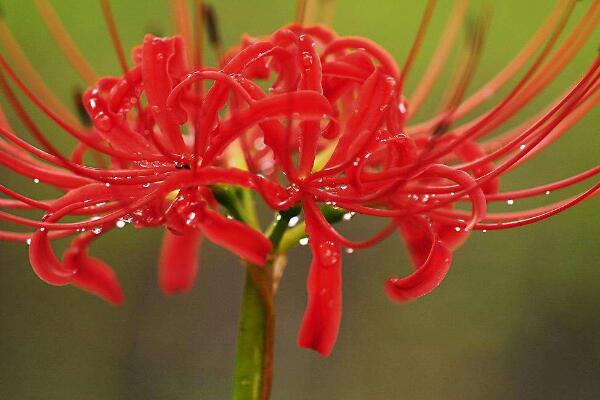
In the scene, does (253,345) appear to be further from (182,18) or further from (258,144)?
(182,18)

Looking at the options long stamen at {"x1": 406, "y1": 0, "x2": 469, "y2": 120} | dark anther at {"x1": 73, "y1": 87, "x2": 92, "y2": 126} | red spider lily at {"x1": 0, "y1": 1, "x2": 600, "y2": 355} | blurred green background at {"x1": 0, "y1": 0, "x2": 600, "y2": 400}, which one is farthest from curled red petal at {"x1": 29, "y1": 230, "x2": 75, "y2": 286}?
blurred green background at {"x1": 0, "y1": 0, "x2": 600, "y2": 400}

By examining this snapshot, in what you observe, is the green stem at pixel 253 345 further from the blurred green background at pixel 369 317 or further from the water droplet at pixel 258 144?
the blurred green background at pixel 369 317

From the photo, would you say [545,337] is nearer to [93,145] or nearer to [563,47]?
[563,47]

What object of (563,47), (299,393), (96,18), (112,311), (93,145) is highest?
(96,18)

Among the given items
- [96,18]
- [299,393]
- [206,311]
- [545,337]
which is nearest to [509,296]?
[545,337]

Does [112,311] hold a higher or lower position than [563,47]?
higher

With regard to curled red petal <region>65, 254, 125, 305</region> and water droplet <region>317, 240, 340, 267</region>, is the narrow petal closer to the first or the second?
curled red petal <region>65, 254, 125, 305</region>
